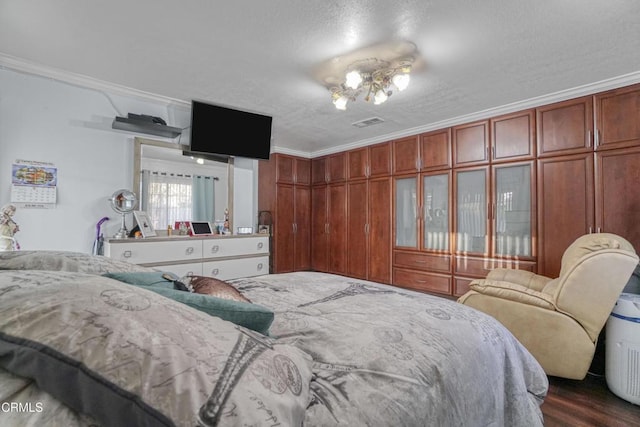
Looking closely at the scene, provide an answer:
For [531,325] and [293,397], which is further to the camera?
[531,325]

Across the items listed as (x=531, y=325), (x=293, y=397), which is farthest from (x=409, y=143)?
(x=293, y=397)

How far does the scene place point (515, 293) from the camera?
2133 millimetres

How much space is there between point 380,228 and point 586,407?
300 centimetres

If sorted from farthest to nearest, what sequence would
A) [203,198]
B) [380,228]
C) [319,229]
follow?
[319,229] < [380,228] < [203,198]

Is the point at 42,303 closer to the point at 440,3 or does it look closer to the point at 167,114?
the point at 440,3

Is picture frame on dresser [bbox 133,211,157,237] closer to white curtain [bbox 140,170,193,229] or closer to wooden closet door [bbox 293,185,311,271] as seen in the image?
white curtain [bbox 140,170,193,229]

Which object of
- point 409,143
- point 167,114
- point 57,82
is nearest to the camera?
point 57,82

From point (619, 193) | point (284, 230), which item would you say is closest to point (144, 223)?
point (284, 230)

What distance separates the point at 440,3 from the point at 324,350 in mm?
2059

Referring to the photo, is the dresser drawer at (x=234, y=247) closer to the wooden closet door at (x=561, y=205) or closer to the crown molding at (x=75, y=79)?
the crown molding at (x=75, y=79)

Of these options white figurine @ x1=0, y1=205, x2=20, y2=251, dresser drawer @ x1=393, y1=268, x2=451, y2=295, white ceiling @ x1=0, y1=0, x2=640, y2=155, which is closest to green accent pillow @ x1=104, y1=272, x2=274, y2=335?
white ceiling @ x1=0, y1=0, x2=640, y2=155

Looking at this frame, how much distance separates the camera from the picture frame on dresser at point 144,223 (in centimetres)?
313

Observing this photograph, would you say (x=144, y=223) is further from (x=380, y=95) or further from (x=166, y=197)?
(x=380, y=95)

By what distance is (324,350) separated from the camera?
2.98 ft
